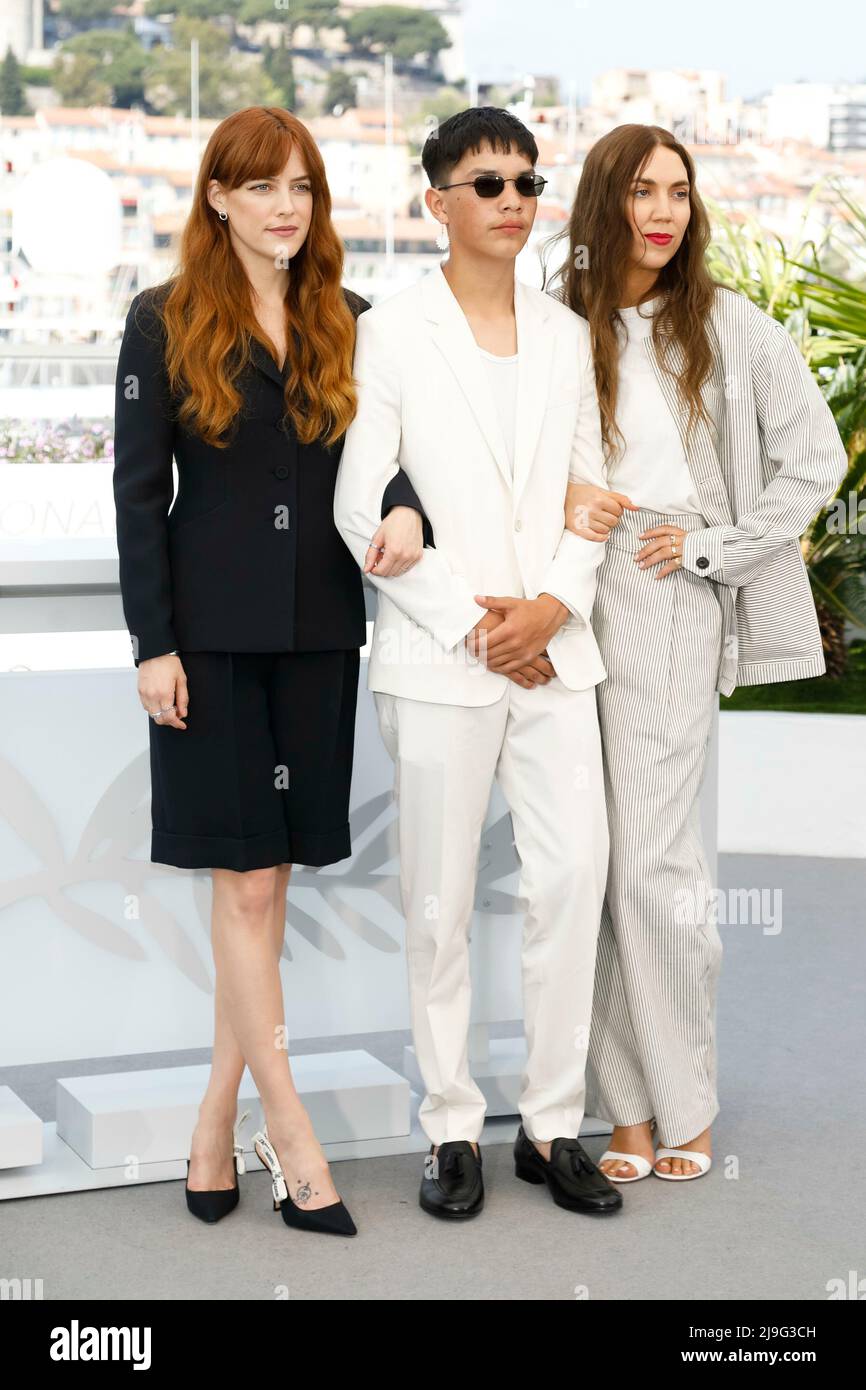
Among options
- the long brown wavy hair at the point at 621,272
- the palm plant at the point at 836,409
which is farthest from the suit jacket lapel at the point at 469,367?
the palm plant at the point at 836,409

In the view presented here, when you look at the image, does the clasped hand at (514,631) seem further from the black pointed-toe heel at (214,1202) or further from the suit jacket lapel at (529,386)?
the black pointed-toe heel at (214,1202)

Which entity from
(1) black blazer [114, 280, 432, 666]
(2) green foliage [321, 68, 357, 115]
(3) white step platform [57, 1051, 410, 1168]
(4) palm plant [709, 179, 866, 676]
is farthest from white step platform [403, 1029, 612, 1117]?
(2) green foliage [321, 68, 357, 115]

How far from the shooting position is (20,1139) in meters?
2.70

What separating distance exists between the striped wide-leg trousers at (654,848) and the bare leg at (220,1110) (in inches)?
22.5

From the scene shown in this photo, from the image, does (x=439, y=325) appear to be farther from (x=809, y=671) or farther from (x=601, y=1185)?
(x=601, y=1185)

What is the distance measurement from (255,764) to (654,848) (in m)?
0.68

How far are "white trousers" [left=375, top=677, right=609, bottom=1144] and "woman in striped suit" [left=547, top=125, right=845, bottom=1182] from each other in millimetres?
119

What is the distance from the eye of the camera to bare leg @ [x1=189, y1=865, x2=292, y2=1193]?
2.58 meters

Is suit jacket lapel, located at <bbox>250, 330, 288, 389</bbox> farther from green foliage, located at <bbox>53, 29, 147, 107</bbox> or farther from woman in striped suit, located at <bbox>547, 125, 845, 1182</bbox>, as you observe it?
green foliage, located at <bbox>53, 29, 147, 107</bbox>

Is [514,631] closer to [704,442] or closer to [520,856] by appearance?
[520,856]

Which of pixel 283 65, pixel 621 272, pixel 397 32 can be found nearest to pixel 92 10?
pixel 283 65

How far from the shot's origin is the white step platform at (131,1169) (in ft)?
8.87

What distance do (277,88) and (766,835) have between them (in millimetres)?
9189

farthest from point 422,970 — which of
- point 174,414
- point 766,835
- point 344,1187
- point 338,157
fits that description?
point 338,157
